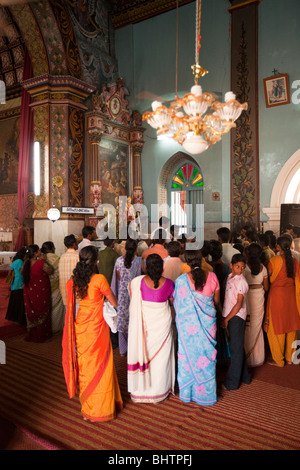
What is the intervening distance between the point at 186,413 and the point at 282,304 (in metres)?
1.79

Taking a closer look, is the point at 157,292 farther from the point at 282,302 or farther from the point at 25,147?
the point at 25,147

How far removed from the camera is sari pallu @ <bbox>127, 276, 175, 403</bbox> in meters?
3.22

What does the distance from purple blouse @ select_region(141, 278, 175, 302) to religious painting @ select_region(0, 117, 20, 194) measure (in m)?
11.3

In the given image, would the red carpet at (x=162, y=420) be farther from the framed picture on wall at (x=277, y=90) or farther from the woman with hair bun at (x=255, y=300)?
the framed picture on wall at (x=277, y=90)

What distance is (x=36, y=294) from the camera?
5113 millimetres

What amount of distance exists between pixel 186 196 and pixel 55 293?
6.43m

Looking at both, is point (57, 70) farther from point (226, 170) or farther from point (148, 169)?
point (226, 170)

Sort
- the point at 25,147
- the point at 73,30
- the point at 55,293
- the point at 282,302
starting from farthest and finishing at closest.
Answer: the point at 25,147 < the point at 73,30 < the point at 55,293 < the point at 282,302

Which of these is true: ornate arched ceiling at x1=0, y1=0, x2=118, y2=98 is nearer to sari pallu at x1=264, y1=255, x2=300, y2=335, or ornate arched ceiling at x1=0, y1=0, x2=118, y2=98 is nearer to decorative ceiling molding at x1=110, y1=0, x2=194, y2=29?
decorative ceiling molding at x1=110, y1=0, x2=194, y2=29

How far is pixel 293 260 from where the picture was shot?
4188mm

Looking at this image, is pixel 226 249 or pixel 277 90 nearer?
pixel 226 249

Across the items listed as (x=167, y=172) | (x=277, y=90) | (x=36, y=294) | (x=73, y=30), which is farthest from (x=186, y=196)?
(x=36, y=294)
